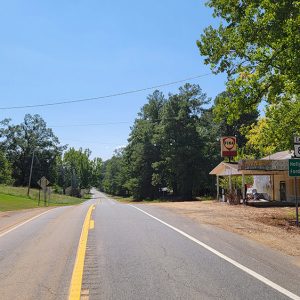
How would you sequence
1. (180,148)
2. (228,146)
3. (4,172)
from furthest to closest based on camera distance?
(4,172) → (180,148) → (228,146)

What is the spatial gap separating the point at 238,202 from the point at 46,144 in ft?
303

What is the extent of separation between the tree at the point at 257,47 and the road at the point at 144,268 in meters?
7.28

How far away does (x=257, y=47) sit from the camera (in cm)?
1848

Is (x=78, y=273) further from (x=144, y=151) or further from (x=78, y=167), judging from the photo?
(x=78, y=167)

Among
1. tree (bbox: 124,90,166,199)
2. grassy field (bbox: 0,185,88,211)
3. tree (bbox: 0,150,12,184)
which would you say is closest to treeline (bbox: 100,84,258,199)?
tree (bbox: 124,90,166,199)

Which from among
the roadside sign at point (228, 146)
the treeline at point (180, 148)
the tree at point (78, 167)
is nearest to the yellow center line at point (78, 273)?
the roadside sign at point (228, 146)

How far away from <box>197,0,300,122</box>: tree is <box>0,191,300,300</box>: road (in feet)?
23.9

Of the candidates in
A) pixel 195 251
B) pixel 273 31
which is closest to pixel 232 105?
pixel 273 31

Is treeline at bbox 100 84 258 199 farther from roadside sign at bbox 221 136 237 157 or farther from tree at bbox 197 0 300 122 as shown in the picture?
tree at bbox 197 0 300 122

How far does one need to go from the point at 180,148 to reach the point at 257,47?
53.3 m

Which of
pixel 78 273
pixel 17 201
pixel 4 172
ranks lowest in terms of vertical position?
pixel 78 273

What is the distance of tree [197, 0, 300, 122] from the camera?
16.1 m

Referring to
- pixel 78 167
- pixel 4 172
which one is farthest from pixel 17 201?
pixel 78 167

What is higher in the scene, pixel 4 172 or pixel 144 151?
pixel 144 151
